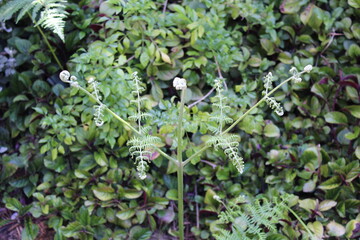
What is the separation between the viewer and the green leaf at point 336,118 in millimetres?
2334

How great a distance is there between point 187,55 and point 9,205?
55.5 inches

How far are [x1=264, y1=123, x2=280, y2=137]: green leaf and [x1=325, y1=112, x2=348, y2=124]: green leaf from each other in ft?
1.09

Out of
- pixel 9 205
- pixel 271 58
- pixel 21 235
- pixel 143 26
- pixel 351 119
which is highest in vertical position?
pixel 143 26

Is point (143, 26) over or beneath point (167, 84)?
over

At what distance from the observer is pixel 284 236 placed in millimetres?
1861

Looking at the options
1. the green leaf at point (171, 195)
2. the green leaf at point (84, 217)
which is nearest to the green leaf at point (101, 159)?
the green leaf at point (84, 217)

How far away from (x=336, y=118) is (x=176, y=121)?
106cm

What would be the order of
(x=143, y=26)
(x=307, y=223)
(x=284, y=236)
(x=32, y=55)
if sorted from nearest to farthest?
(x=284, y=236) → (x=307, y=223) → (x=143, y=26) → (x=32, y=55)

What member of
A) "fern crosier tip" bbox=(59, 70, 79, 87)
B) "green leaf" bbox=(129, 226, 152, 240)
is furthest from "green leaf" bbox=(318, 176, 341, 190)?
"fern crosier tip" bbox=(59, 70, 79, 87)

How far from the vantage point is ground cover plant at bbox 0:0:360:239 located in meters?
2.09

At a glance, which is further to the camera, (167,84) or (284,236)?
(167,84)

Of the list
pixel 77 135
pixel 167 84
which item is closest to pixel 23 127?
pixel 77 135

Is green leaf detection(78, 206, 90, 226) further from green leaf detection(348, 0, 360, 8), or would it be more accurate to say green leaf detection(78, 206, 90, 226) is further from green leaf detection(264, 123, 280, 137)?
green leaf detection(348, 0, 360, 8)

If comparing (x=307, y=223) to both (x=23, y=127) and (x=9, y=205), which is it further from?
(x=23, y=127)
